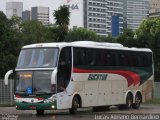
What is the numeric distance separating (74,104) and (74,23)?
163m

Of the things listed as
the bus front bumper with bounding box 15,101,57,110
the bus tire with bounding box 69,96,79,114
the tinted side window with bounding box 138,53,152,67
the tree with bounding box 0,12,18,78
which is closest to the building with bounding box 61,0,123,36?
the tree with bounding box 0,12,18,78

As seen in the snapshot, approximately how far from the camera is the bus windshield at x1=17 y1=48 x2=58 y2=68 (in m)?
25.2

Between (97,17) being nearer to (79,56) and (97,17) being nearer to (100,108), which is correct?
(100,108)

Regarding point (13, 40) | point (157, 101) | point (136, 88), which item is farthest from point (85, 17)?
point (136, 88)

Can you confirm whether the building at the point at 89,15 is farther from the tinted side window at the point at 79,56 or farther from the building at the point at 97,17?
the tinted side window at the point at 79,56

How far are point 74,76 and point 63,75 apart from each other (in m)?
0.99

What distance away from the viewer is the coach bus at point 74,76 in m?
25.0

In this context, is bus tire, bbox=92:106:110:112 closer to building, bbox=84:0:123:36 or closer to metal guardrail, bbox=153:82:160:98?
metal guardrail, bbox=153:82:160:98

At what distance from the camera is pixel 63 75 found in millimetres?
25562

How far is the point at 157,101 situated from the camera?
4584cm

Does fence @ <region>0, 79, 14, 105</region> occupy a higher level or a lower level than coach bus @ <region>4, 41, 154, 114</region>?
lower

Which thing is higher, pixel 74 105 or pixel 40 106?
pixel 40 106

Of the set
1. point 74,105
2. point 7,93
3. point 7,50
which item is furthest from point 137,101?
point 7,50

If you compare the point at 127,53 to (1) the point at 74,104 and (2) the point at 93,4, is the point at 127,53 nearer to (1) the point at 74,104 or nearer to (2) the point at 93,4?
(1) the point at 74,104
